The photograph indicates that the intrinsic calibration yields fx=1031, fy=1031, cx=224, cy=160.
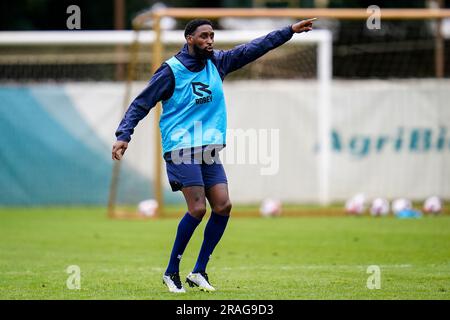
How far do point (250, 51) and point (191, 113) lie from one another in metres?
0.94

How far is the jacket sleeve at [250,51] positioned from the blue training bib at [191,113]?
16.1 inches

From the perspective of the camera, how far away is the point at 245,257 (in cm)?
1352

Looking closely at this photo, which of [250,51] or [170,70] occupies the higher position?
[250,51]

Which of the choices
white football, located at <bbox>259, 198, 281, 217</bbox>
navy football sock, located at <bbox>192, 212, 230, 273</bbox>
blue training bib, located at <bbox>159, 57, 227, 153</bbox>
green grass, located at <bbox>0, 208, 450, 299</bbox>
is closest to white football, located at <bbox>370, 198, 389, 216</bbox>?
green grass, located at <bbox>0, 208, 450, 299</bbox>

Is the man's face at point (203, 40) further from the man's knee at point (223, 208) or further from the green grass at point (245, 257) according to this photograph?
the green grass at point (245, 257)

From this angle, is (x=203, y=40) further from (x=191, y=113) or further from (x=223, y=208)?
(x=223, y=208)

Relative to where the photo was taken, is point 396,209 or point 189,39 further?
point 396,209

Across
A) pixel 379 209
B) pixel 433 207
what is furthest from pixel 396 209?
pixel 433 207

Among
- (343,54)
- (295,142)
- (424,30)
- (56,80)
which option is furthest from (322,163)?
(424,30)

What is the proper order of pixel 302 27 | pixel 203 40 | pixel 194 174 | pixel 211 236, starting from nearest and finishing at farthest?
pixel 194 174, pixel 203 40, pixel 211 236, pixel 302 27

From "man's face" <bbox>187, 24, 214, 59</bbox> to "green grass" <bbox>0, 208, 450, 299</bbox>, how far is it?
2292mm

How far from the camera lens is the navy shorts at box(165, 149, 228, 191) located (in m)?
9.70

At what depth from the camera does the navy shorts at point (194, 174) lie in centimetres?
970

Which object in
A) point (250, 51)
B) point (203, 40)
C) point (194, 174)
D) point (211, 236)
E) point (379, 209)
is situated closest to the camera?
point (194, 174)
